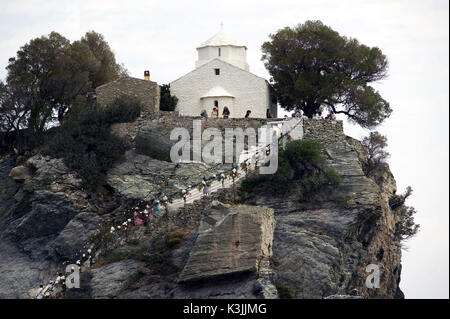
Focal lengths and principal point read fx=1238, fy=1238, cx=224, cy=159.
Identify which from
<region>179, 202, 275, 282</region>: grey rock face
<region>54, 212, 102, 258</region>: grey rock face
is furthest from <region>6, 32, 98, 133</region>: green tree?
<region>179, 202, 275, 282</region>: grey rock face

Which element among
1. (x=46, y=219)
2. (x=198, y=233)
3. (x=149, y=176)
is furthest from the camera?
(x=149, y=176)

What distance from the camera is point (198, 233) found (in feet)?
188

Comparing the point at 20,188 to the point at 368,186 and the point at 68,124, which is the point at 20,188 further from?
the point at 368,186

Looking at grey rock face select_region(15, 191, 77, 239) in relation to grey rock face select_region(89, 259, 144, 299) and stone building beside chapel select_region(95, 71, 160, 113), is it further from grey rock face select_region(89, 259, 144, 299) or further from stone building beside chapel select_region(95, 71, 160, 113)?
stone building beside chapel select_region(95, 71, 160, 113)

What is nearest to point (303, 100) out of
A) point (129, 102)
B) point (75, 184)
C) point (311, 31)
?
point (311, 31)

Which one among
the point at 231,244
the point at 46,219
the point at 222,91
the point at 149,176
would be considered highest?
the point at 222,91

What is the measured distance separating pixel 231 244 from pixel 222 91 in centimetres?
1788

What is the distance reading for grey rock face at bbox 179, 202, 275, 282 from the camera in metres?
54.3

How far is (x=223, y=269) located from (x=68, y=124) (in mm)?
18145

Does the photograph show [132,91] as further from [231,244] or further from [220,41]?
[231,244]

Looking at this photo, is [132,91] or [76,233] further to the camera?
[132,91]

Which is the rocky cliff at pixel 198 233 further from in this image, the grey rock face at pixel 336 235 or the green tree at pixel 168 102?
the green tree at pixel 168 102

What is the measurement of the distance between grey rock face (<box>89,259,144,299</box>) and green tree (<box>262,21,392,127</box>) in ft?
56.5

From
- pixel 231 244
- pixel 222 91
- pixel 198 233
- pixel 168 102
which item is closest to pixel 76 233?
pixel 198 233
